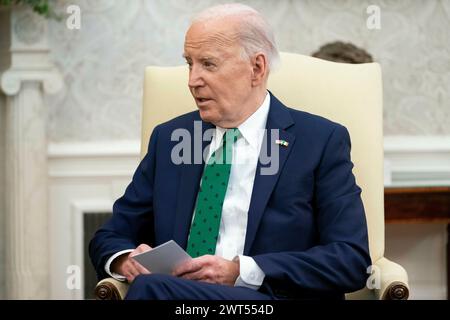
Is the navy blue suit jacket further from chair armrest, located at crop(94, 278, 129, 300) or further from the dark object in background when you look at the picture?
the dark object in background

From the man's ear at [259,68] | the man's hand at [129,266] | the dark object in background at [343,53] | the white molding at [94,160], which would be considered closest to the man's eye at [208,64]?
the man's ear at [259,68]

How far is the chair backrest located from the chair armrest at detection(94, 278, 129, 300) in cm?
55

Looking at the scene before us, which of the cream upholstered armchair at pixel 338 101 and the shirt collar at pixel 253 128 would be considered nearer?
the shirt collar at pixel 253 128

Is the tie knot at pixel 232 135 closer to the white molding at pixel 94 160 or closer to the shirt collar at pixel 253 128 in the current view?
the shirt collar at pixel 253 128

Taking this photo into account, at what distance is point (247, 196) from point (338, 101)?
0.52 meters

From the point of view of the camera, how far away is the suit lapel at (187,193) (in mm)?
2484

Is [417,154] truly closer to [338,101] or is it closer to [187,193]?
[338,101]

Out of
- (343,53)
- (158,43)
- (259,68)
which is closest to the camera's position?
(259,68)

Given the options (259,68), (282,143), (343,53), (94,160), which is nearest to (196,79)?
(259,68)

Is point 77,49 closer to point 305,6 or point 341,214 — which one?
point 305,6

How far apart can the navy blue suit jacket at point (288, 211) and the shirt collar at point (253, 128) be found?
0.02m

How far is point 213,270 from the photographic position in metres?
2.28

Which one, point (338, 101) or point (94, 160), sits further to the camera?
Result: point (94, 160)
